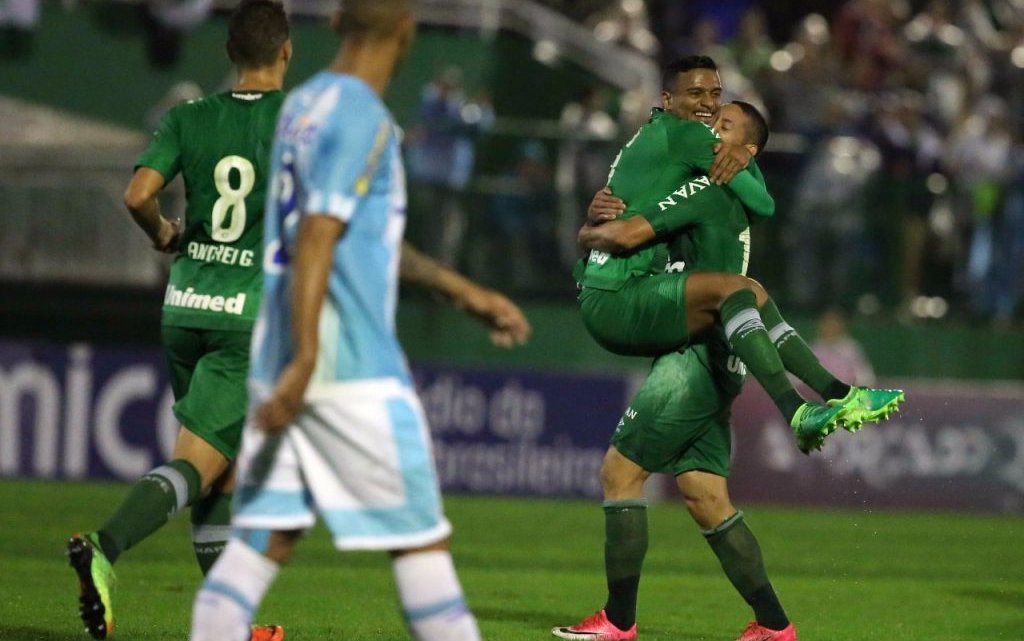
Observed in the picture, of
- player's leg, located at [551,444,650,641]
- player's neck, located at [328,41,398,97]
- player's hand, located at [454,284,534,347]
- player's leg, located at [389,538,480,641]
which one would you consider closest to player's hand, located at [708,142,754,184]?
player's leg, located at [551,444,650,641]

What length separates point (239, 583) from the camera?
5.02 metres

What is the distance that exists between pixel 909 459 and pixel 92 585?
12.5m

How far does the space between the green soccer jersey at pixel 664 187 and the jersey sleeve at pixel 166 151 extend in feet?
6.18

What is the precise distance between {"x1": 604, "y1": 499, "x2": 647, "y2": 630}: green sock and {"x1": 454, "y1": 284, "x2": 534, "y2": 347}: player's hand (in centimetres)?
276

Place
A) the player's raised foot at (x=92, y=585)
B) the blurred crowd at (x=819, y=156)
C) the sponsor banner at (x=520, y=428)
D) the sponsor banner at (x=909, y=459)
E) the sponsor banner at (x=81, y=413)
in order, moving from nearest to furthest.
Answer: the player's raised foot at (x=92, y=585) < the sponsor banner at (x=81, y=413) < the sponsor banner at (x=520, y=428) < the blurred crowd at (x=819, y=156) < the sponsor banner at (x=909, y=459)

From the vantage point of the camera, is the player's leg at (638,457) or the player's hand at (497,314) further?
the player's leg at (638,457)

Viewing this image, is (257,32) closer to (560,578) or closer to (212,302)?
(212,302)

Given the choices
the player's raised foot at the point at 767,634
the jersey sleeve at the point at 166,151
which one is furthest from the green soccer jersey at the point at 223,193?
the player's raised foot at the point at 767,634

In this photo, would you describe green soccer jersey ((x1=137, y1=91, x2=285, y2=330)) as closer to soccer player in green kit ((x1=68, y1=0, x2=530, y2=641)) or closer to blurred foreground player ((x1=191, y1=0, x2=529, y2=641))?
soccer player in green kit ((x1=68, y1=0, x2=530, y2=641))

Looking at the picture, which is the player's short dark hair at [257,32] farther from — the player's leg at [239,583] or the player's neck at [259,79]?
the player's leg at [239,583]

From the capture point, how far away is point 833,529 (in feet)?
50.1

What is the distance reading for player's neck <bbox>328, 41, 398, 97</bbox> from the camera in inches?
196

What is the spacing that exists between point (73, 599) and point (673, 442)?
3.14 meters

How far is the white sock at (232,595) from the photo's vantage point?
4969 mm
